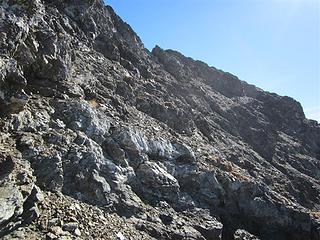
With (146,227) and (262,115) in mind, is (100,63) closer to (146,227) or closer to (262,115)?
(146,227)

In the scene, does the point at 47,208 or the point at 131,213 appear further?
the point at 131,213

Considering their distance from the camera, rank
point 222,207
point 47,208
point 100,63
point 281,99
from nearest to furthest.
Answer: point 47,208 → point 222,207 → point 100,63 → point 281,99

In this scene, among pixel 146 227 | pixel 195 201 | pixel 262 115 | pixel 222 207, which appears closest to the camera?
pixel 146 227

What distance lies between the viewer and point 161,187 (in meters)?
33.6

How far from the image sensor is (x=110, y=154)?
32.3 meters

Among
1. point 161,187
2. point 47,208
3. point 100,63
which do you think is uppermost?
point 100,63

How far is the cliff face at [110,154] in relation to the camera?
23.8m

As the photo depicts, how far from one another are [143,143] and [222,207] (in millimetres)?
10517

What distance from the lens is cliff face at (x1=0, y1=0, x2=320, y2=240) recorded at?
23844 millimetres

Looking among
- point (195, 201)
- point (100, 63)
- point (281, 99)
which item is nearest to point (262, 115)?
point (281, 99)

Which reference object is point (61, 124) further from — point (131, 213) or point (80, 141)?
point (131, 213)

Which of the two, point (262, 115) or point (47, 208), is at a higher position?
point (262, 115)

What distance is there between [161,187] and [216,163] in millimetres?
12097

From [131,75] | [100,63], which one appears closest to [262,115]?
[131,75]
